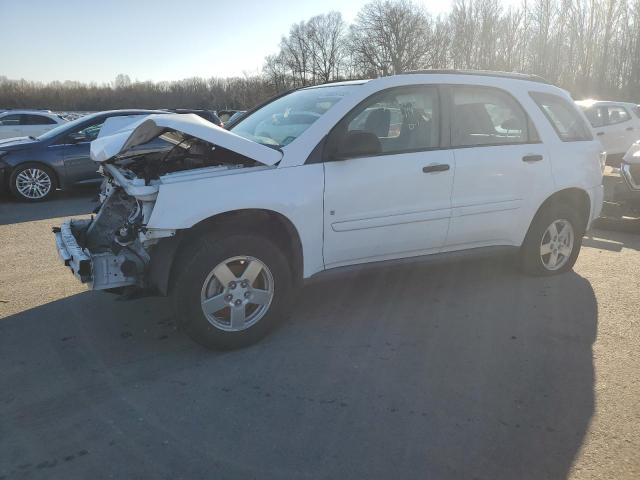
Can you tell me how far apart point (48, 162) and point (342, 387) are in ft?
27.6

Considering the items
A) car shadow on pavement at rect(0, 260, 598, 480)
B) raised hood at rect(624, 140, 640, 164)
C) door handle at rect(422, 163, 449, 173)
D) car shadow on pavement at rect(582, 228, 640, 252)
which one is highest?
raised hood at rect(624, 140, 640, 164)

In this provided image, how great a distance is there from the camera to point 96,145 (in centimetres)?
431

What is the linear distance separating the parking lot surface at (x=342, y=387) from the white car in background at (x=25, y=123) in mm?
13683

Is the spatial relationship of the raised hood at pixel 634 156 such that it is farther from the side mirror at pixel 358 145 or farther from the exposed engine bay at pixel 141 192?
the exposed engine bay at pixel 141 192

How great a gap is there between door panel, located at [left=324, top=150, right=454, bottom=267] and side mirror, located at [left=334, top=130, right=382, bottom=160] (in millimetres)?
93

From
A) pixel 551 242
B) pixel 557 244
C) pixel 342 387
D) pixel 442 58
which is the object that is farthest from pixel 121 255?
pixel 442 58

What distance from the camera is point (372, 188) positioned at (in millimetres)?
3996

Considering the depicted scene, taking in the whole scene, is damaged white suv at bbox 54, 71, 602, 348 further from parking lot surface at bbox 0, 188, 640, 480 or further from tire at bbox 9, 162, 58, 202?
tire at bbox 9, 162, 58, 202

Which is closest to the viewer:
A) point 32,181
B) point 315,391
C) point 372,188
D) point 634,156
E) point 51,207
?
point 315,391

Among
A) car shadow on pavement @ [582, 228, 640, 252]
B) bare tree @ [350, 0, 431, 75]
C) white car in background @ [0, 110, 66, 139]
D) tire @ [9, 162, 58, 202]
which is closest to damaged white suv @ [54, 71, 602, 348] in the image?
car shadow on pavement @ [582, 228, 640, 252]

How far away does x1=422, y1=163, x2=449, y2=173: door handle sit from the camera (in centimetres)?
421

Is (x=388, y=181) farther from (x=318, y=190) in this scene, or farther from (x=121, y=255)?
(x=121, y=255)

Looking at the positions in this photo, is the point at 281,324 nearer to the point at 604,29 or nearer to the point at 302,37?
the point at 604,29

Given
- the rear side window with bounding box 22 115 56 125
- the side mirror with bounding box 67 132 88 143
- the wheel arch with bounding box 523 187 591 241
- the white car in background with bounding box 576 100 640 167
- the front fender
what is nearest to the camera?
the front fender
